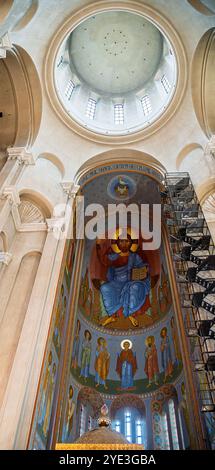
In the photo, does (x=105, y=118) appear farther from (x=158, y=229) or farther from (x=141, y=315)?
(x=141, y=315)

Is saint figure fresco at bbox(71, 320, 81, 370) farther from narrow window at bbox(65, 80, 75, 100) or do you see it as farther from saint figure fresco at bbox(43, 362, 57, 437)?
narrow window at bbox(65, 80, 75, 100)

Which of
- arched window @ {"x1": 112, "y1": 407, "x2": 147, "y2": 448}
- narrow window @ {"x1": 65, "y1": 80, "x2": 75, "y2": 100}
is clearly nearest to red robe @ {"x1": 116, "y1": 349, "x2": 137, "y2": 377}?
arched window @ {"x1": 112, "y1": 407, "x2": 147, "y2": 448}

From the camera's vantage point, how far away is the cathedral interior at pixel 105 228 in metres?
8.26

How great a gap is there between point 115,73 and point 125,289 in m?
10.2

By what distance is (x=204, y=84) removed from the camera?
11094 millimetres

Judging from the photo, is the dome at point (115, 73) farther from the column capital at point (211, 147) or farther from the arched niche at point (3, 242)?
the arched niche at point (3, 242)

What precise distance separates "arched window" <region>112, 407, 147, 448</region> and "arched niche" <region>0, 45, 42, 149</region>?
33.2 ft

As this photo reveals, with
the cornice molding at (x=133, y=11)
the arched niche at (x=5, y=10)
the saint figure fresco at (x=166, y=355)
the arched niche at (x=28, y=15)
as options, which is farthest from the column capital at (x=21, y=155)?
the saint figure fresco at (x=166, y=355)

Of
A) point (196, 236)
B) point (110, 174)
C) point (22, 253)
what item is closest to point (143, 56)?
point (110, 174)

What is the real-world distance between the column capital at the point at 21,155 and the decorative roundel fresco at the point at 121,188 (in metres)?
4.42

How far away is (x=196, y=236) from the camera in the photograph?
31.3ft

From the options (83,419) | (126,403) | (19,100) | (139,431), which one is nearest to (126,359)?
(126,403)

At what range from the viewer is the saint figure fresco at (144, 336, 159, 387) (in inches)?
479

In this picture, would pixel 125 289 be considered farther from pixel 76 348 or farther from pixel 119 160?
pixel 119 160
